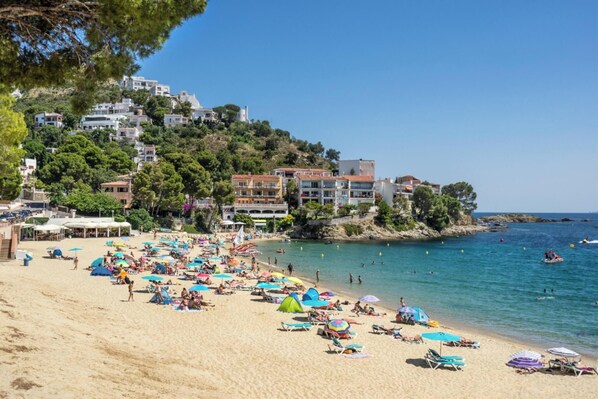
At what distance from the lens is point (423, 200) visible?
3418 inches

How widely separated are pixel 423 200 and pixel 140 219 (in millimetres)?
50636

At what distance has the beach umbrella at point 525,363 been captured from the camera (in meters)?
15.4

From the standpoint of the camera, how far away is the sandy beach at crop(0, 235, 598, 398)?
9.70m

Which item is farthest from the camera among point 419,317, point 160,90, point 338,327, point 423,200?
point 160,90

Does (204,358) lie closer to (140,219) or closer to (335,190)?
(140,219)

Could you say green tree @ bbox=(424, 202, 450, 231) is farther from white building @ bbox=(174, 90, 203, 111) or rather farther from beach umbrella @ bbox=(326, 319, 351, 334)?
white building @ bbox=(174, 90, 203, 111)

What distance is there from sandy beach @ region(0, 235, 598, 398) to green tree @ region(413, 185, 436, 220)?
221 feet

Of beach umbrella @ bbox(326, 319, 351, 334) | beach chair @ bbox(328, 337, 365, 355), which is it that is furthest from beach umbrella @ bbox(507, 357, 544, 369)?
beach umbrella @ bbox(326, 319, 351, 334)

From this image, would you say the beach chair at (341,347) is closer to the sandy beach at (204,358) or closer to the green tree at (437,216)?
the sandy beach at (204,358)

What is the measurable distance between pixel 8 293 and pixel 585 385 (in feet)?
62.6

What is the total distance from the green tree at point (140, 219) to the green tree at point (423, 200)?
4805cm

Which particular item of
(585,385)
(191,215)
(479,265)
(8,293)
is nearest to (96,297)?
(8,293)

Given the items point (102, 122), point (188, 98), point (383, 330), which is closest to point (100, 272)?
point (383, 330)

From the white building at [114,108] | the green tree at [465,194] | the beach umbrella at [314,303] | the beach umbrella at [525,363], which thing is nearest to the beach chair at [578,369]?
the beach umbrella at [525,363]
